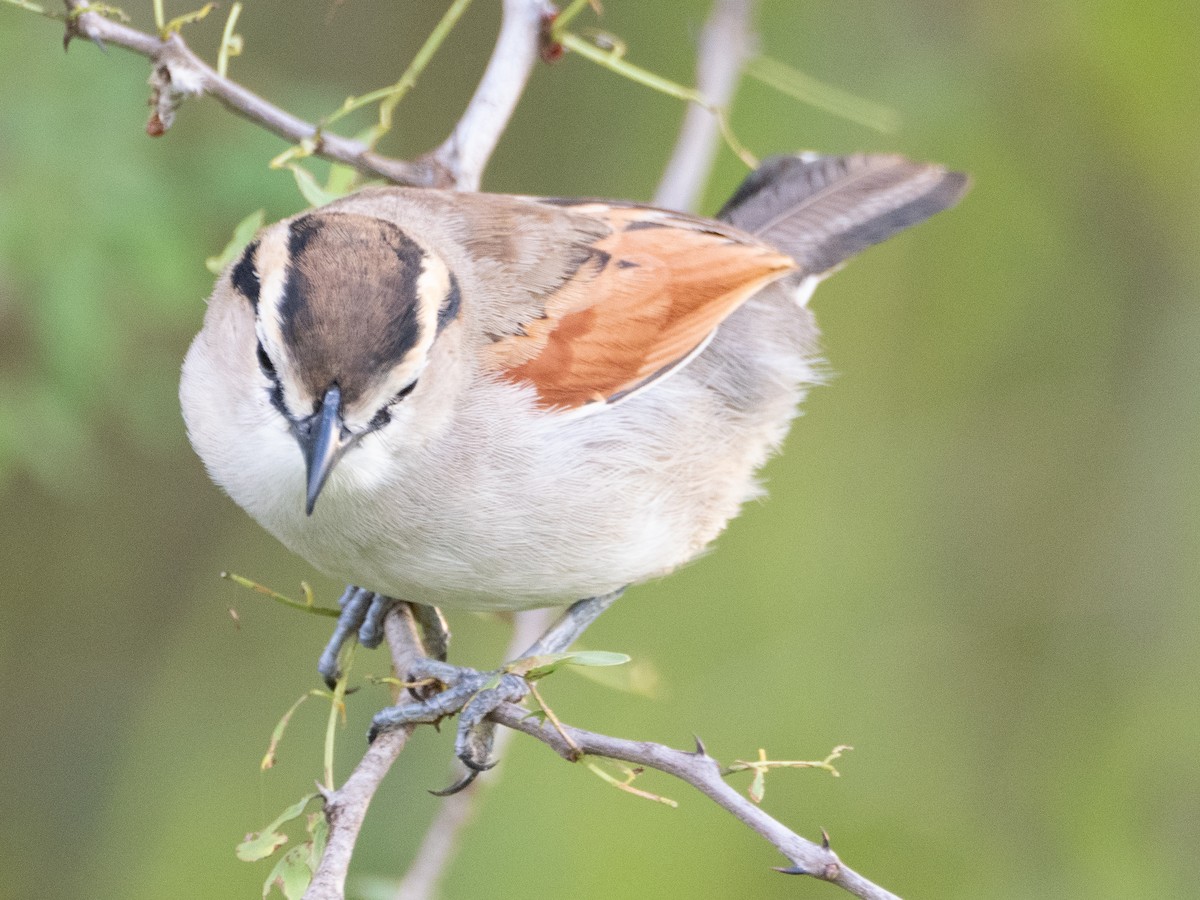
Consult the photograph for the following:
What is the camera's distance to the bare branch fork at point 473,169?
2.64 meters

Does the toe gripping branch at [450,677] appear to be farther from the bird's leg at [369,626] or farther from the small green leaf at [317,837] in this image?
the small green leaf at [317,837]

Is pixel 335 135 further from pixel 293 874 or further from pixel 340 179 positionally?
pixel 293 874

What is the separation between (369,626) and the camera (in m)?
3.81

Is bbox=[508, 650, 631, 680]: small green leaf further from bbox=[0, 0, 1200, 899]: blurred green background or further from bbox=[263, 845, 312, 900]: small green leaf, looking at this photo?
bbox=[0, 0, 1200, 899]: blurred green background

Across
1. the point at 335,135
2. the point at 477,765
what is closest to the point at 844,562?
the point at 477,765

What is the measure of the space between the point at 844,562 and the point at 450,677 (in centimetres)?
296

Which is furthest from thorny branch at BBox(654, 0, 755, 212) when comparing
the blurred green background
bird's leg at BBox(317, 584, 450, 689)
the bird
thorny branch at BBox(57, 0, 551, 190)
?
bird's leg at BBox(317, 584, 450, 689)

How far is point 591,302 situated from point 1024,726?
3126mm

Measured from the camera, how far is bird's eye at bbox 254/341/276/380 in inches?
121

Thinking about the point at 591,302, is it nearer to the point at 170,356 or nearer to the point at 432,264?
the point at 432,264

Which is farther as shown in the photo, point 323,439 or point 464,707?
point 464,707

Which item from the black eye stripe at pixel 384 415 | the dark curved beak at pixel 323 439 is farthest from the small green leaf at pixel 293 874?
the black eye stripe at pixel 384 415

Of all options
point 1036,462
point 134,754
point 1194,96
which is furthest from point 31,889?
point 1194,96

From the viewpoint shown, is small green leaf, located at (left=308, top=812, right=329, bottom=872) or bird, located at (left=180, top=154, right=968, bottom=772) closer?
small green leaf, located at (left=308, top=812, right=329, bottom=872)
